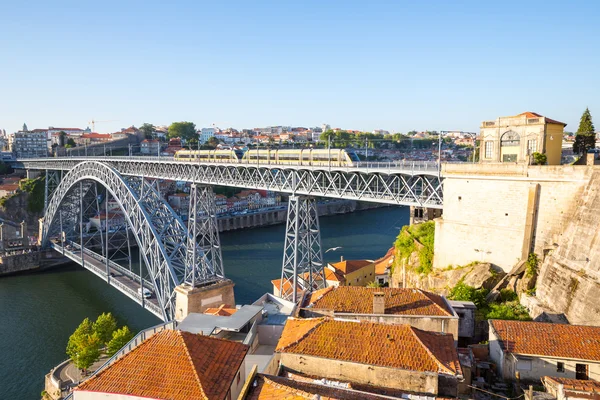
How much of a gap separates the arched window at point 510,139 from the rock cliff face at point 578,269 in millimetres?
3995

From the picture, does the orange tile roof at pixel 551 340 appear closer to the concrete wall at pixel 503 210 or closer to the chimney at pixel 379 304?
the chimney at pixel 379 304

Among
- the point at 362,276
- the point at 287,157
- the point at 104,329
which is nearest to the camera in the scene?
the point at 287,157

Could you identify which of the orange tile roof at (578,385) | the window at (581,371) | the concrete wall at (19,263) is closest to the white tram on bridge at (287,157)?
the window at (581,371)

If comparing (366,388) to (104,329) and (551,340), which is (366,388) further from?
(104,329)

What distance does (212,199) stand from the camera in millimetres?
25531

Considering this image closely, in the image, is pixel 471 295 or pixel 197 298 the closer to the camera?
pixel 471 295

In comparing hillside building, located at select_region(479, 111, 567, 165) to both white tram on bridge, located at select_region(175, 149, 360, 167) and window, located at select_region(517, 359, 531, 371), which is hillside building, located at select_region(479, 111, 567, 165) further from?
window, located at select_region(517, 359, 531, 371)

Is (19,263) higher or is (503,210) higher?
(503,210)

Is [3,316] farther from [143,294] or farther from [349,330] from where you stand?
[349,330]

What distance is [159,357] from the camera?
895 centimetres

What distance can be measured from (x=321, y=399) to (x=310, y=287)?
38.3 ft

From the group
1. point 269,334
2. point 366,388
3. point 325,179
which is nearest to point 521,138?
point 325,179

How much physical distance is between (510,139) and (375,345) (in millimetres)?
12015

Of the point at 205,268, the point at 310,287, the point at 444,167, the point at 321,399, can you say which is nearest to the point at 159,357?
the point at 321,399
